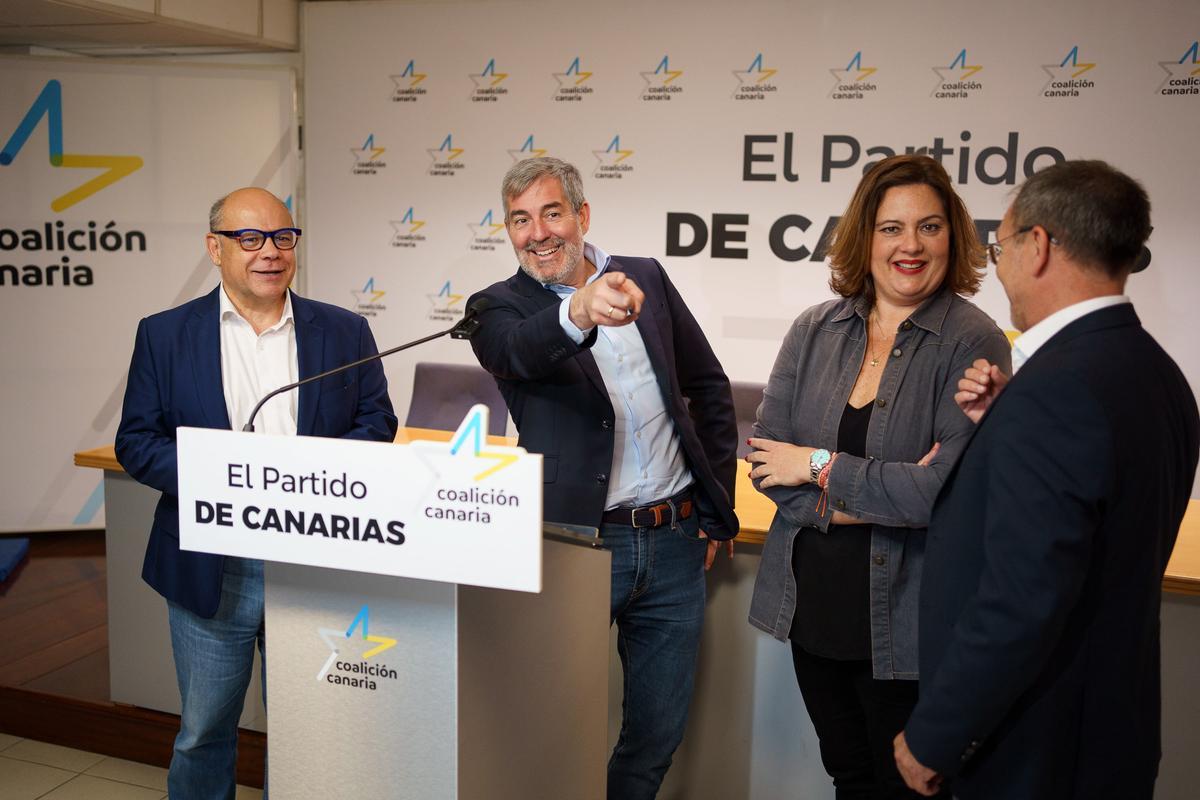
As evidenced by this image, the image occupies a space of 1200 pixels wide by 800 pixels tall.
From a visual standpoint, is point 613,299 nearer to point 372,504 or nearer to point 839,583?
point 372,504

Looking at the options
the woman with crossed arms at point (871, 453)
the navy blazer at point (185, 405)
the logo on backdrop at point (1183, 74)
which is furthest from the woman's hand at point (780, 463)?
the logo on backdrop at point (1183, 74)

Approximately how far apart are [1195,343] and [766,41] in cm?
231

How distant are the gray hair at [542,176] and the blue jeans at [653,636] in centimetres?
66

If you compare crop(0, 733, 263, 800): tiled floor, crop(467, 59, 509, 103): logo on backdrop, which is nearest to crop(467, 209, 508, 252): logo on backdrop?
crop(467, 59, 509, 103): logo on backdrop

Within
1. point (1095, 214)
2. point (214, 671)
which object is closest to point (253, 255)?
point (214, 671)

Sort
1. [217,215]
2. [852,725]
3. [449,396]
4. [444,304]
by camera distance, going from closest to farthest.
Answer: [852,725], [217,215], [449,396], [444,304]

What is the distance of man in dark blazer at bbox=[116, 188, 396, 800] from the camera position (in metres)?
1.97

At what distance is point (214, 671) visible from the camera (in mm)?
1989

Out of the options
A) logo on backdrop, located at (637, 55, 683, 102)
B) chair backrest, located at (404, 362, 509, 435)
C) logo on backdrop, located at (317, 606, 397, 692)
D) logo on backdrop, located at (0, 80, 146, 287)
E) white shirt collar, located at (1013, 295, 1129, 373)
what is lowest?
logo on backdrop, located at (317, 606, 397, 692)

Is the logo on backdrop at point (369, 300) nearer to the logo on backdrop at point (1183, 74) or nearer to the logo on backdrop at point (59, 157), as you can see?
the logo on backdrop at point (59, 157)

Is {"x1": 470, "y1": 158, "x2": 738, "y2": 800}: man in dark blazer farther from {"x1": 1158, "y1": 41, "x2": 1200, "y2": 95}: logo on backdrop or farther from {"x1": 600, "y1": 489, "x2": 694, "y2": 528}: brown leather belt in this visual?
{"x1": 1158, "y1": 41, "x2": 1200, "y2": 95}: logo on backdrop

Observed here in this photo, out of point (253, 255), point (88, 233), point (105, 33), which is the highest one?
point (105, 33)

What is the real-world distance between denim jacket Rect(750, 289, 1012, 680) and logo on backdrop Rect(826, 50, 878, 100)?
303 centimetres

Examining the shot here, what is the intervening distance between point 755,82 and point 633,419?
3.16 metres
